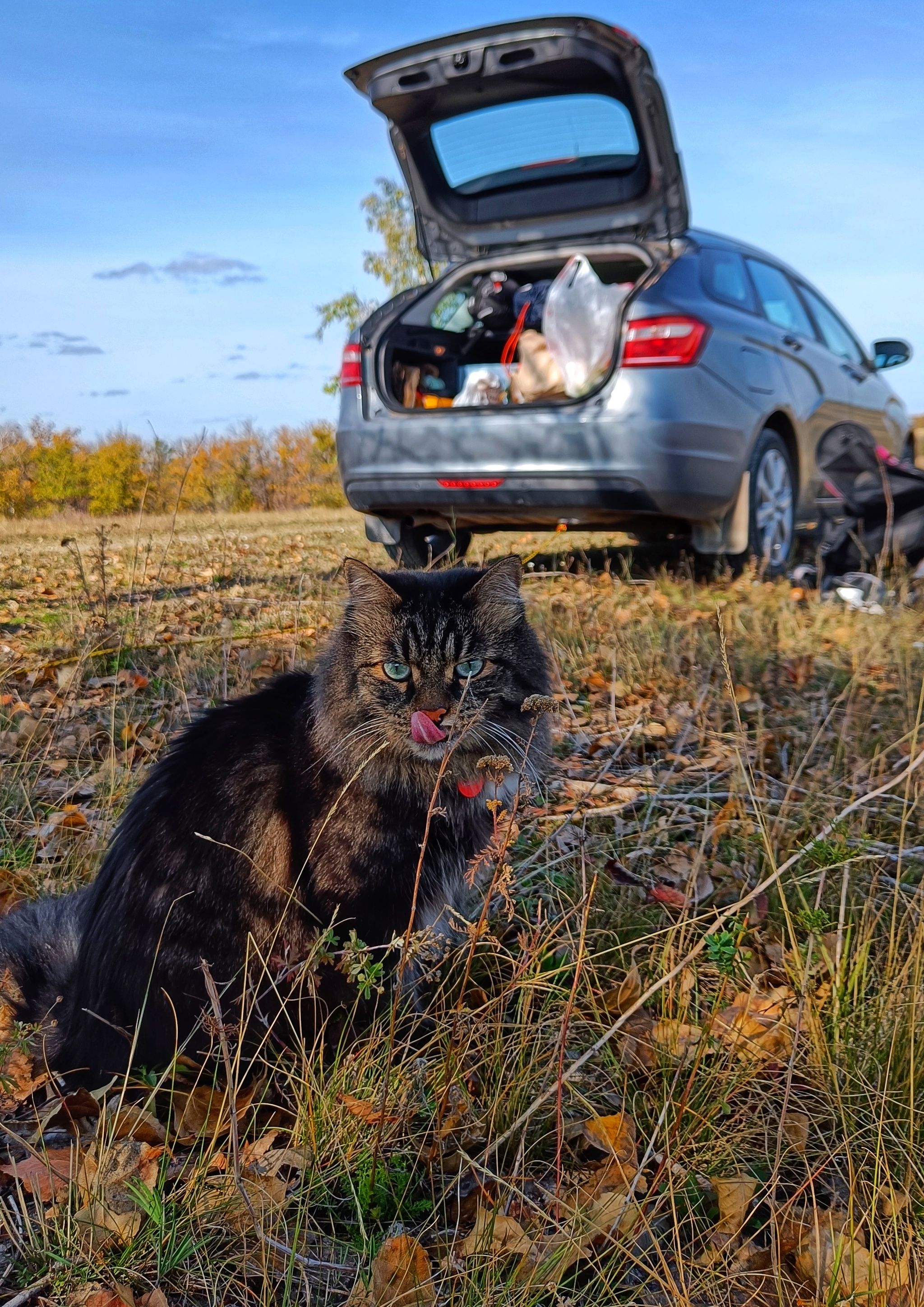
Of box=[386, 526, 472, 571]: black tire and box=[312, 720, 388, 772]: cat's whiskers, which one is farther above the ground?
box=[386, 526, 472, 571]: black tire

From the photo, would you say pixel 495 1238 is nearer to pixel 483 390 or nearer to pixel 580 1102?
pixel 580 1102

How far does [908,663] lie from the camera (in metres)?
4.49

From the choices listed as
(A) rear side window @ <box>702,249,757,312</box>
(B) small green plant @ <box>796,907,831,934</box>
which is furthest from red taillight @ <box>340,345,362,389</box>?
(B) small green plant @ <box>796,907,831,934</box>

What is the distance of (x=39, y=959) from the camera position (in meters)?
2.24

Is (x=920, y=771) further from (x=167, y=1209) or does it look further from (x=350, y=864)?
(x=167, y=1209)

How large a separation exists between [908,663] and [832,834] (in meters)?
1.97

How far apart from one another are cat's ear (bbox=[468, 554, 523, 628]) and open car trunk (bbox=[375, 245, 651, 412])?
10.7ft

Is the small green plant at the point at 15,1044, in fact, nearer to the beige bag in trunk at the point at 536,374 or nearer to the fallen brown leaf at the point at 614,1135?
the fallen brown leaf at the point at 614,1135

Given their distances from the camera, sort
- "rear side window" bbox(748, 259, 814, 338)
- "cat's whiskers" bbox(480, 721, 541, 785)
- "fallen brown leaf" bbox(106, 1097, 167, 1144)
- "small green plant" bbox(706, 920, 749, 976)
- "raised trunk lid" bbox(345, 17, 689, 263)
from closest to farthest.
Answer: "small green plant" bbox(706, 920, 749, 976) < "fallen brown leaf" bbox(106, 1097, 167, 1144) < "cat's whiskers" bbox(480, 721, 541, 785) < "raised trunk lid" bbox(345, 17, 689, 263) < "rear side window" bbox(748, 259, 814, 338)

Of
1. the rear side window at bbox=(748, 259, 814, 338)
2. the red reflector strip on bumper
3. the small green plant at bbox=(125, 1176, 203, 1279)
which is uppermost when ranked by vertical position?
the rear side window at bbox=(748, 259, 814, 338)

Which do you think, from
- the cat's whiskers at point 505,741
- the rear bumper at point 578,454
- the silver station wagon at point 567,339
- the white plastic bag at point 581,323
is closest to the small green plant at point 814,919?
the cat's whiskers at point 505,741

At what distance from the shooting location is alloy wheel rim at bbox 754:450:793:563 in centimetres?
634

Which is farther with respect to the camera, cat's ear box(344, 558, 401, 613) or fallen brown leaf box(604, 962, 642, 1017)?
Answer: cat's ear box(344, 558, 401, 613)

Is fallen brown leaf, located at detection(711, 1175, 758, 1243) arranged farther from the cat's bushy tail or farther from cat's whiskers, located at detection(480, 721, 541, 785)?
the cat's bushy tail
